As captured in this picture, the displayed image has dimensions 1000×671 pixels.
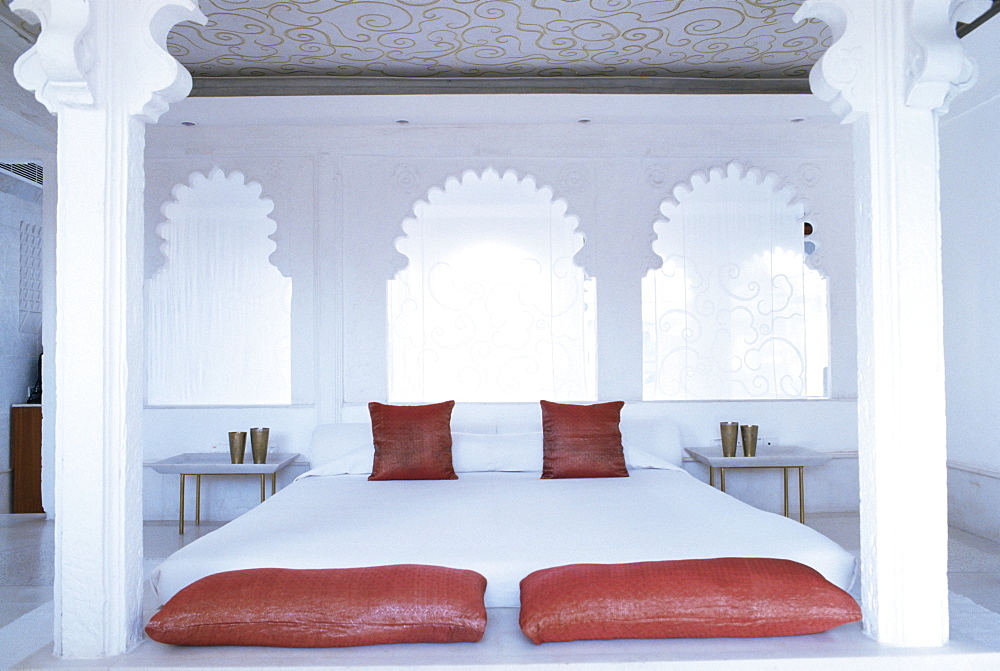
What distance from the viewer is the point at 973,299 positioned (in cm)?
475

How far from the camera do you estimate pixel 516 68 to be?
5.17m

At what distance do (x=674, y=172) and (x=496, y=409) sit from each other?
198 centimetres

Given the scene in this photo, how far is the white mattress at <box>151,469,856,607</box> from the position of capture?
2.39 metres

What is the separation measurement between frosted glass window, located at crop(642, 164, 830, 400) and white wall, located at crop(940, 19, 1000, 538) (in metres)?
0.79

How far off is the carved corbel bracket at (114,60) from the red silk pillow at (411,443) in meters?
2.54

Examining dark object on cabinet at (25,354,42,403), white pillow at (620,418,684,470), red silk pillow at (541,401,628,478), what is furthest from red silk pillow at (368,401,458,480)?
dark object on cabinet at (25,354,42,403)

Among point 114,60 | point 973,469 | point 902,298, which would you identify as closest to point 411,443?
point 114,60

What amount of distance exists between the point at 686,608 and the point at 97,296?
1.55m

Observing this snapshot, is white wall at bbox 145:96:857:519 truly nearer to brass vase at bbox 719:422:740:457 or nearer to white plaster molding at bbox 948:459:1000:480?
brass vase at bbox 719:422:740:457

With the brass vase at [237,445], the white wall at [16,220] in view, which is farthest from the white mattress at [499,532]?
the white wall at [16,220]

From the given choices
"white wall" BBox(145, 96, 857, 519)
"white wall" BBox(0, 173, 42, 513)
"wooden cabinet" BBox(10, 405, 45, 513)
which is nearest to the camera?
"white wall" BBox(145, 96, 857, 519)

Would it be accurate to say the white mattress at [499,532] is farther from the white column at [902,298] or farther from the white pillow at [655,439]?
the white pillow at [655,439]

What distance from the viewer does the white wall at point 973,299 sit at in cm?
452

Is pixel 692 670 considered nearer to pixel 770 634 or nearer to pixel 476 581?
pixel 770 634
